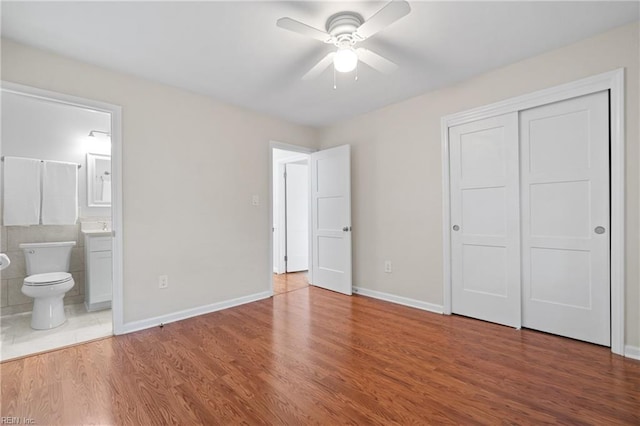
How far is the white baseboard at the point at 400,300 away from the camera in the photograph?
319cm

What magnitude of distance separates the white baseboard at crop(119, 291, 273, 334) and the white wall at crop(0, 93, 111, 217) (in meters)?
1.82

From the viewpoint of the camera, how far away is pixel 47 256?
3.23 metres

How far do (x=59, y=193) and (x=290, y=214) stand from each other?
3.18 meters

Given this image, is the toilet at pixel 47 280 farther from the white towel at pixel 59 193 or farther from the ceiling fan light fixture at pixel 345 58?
the ceiling fan light fixture at pixel 345 58

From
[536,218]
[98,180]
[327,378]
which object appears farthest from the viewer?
[98,180]

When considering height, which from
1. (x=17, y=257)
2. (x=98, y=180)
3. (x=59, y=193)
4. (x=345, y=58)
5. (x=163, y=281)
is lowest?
(x=163, y=281)

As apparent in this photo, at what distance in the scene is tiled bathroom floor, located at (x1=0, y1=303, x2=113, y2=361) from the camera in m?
2.38

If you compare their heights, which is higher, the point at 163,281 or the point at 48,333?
the point at 163,281

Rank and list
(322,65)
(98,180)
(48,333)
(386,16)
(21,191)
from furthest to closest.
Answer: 1. (98,180)
2. (21,191)
3. (48,333)
4. (322,65)
5. (386,16)

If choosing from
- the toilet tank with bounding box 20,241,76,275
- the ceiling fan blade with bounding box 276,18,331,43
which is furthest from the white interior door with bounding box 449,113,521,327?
the toilet tank with bounding box 20,241,76,275

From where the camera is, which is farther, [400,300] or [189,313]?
[400,300]

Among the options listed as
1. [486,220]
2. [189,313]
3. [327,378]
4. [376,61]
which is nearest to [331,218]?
[486,220]

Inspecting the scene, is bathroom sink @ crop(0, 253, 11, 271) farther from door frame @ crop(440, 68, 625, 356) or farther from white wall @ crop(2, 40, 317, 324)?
door frame @ crop(440, 68, 625, 356)

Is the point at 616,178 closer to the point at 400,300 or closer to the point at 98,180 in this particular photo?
the point at 400,300
